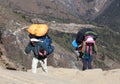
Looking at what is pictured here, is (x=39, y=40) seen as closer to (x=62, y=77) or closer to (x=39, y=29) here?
(x=39, y=29)

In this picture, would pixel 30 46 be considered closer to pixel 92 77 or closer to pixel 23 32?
pixel 92 77

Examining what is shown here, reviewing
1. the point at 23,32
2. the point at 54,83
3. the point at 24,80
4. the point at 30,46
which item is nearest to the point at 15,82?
the point at 24,80

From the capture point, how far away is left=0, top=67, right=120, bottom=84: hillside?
9916 millimetres

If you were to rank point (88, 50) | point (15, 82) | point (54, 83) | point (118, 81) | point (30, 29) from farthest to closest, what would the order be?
point (88, 50)
point (30, 29)
point (118, 81)
point (54, 83)
point (15, 82)

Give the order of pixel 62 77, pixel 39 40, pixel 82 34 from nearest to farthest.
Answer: pixel 62 77, pixel 39 40, pixel 82 34

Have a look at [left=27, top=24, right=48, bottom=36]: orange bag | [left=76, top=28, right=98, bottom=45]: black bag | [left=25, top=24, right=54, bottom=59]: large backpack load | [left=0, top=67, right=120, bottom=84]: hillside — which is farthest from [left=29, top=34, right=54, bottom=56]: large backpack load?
[left=76, top=28, right=98, bottom=45]: black bag

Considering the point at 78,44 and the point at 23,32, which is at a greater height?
the point at 78,44

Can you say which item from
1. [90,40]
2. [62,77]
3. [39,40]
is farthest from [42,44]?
[90,40]

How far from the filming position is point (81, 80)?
1257 centimetres

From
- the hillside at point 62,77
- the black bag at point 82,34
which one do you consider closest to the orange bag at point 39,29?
the hillside at point 62,77

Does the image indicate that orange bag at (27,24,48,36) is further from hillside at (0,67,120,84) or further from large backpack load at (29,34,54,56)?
hillside at (0,67,120,84)

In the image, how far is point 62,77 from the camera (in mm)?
13164

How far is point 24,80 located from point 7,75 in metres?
0.45

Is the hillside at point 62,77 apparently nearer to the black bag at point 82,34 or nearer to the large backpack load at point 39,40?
the large backpack load at point 39,40
